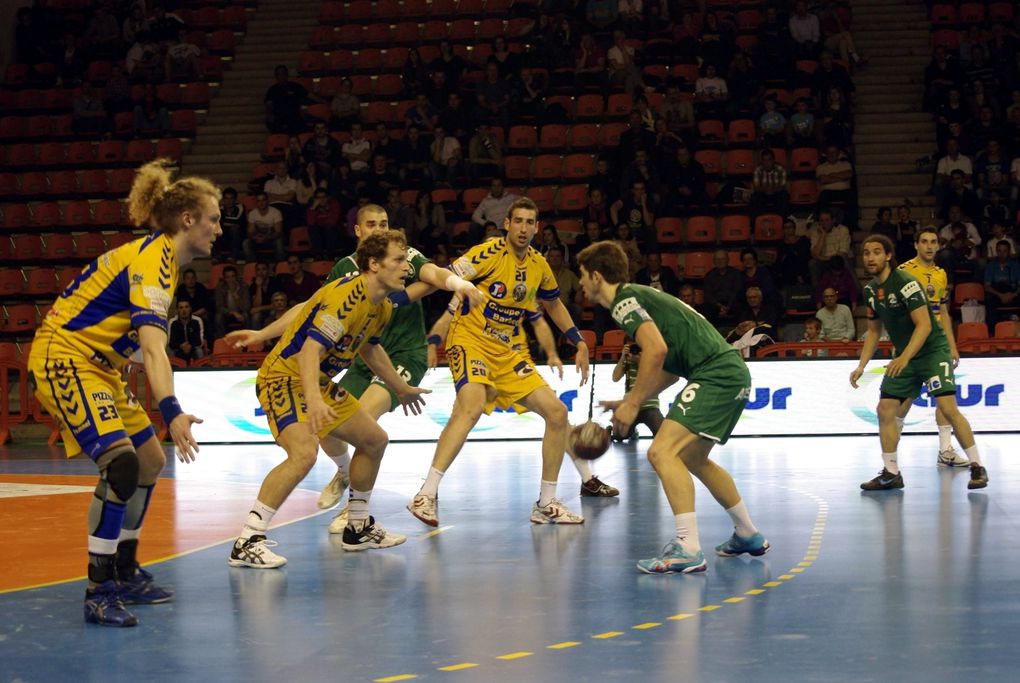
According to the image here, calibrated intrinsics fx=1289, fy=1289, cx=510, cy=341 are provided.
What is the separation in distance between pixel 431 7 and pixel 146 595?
19699mm

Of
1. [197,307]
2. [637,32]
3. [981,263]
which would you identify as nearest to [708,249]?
[981,263]

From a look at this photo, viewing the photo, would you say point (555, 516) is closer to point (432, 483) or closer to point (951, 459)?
point (432, 483)

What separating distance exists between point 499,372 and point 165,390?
356 centimetres

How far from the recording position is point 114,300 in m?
6.12

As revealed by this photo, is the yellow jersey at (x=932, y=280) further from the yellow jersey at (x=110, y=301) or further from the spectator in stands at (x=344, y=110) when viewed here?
the spectator in stands at (x=344, y=110)

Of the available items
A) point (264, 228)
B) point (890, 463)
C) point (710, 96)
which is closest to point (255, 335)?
point (890, 463)

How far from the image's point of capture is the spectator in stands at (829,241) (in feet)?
58.9

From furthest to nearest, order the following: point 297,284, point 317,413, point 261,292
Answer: point 261,292
point 297,284
point 317,413

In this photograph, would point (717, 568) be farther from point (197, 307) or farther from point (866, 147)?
point (866, 147)

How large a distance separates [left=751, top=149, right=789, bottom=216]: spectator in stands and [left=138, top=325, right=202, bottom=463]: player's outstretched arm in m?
14.3

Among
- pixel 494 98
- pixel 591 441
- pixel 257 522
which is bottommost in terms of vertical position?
pixel 257 522

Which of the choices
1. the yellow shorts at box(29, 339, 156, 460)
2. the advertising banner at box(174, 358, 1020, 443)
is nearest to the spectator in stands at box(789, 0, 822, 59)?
the advertising banner at box(174, 358, 1020, 443)

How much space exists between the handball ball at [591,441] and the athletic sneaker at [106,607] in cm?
280

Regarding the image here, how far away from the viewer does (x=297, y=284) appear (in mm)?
18172
